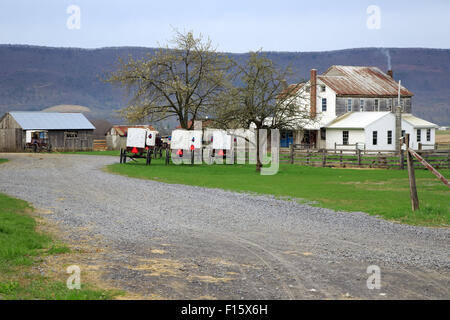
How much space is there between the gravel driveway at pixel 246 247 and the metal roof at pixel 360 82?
4913 centimetres

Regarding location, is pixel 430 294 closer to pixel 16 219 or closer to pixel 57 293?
pixel 57 293

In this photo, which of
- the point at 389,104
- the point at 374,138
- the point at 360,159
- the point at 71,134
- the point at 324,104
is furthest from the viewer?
the point at 71,134

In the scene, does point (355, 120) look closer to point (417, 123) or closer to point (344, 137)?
point (344, 137)

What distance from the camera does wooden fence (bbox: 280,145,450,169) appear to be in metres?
39.5

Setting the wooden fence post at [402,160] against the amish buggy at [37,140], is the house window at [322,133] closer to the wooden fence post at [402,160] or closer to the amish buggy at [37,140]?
the wooden fence post at [402,160]

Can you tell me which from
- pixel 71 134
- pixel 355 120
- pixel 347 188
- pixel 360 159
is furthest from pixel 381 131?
pixel 71 134

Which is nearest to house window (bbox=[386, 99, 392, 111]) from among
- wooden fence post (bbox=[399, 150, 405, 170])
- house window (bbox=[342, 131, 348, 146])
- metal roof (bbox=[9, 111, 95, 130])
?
house window (bbox=[342, 131, 348, 146])

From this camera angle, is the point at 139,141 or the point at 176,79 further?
the point at 176,79

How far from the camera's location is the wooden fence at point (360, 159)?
39531mm

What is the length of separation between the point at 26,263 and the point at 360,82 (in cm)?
6517

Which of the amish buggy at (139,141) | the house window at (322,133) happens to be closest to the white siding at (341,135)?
the house window at (322,133)

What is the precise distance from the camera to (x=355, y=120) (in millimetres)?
61156
